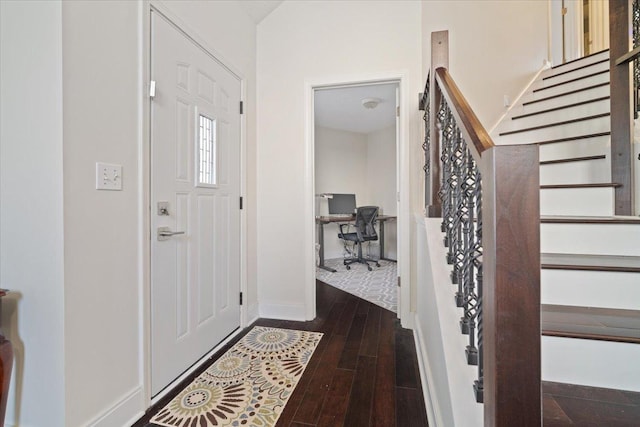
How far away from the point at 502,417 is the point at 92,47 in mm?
1856

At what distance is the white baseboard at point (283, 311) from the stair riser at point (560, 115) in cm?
272

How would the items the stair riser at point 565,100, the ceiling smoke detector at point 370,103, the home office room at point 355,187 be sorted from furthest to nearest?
1. the home office room at point 355,187
2. the ceiling smoke detector at point 370,103
3. the stair riser at point 565,100

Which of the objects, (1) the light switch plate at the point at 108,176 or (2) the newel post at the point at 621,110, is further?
(2) the newel post at the point at 621,110

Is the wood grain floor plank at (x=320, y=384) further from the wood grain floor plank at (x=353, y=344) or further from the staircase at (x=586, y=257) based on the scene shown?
the staircase at (x=586, y=257)

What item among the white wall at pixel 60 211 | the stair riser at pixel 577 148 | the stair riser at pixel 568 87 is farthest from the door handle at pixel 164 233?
the stair riser at pixel 568 87

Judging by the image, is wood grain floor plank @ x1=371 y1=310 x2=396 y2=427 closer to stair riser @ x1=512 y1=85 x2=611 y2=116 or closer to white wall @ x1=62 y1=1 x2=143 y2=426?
white wall @ x1=62 y1=1 x2=143 y2=426

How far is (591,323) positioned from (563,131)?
72.9 inches

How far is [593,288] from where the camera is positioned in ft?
3.98

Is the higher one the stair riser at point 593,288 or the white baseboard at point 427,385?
the stair riser at point 593,288

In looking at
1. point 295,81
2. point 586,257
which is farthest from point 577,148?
point 295,81

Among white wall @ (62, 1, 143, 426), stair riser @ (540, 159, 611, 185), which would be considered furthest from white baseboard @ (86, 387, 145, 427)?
stair riser @ (540, 159, 611, 185)

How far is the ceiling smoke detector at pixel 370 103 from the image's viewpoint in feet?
13.6

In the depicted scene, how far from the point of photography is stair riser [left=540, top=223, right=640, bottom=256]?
1.39m

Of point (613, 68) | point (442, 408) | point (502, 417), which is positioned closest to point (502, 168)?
point (502, 417)
